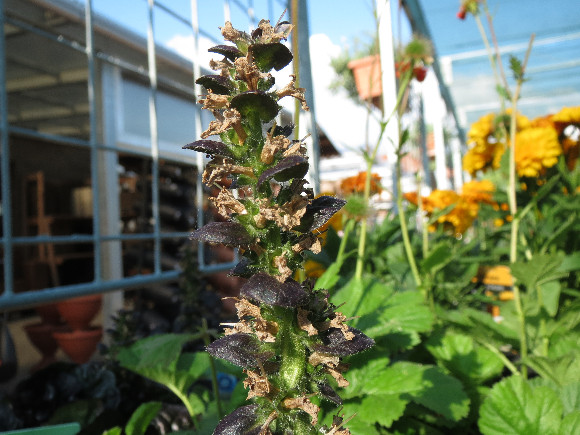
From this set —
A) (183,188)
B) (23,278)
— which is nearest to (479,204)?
(183,188)

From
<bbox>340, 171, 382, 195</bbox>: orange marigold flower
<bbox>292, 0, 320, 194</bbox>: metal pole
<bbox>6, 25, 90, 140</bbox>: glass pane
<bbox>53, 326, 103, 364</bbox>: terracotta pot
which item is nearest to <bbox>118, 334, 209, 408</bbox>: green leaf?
<bbox>292, 0, 320, 194</bbox>: metal pole

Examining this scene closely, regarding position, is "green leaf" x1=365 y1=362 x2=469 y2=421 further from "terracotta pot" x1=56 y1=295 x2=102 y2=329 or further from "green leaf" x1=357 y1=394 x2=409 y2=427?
"terracotta pot" x1=56 y1=295 x2=102 y2=329

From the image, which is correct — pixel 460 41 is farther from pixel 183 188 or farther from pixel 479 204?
pixel 479 204

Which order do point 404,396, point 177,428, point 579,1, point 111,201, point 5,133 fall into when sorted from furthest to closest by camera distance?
point 579,1 → point 111,201 → point 5,133 → point 177,428 → point 404,396

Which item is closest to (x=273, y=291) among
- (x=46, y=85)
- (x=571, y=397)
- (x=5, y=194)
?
(x=571, y=397)

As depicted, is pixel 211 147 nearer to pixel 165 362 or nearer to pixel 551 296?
pixel 165 362

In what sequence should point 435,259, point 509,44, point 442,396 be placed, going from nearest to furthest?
point 442,396
point 435,259
point 509,44

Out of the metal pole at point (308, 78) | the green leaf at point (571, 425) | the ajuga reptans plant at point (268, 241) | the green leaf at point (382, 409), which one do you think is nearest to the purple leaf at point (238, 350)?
the ajuga reptans plant at point (268, 241)
